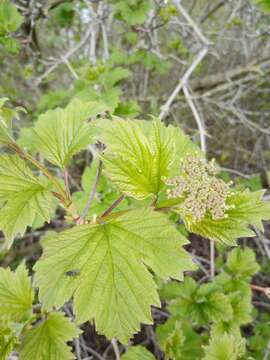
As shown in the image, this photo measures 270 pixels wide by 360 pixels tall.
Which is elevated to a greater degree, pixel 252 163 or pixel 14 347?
pixel 14 347

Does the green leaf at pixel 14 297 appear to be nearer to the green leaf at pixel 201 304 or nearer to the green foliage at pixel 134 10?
the green leaf at pixel 201 304

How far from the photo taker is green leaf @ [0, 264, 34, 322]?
176cm

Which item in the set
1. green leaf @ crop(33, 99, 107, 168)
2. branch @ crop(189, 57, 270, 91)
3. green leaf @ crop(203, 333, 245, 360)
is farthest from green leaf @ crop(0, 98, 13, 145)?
branch @ crop(189, 57, 270, 91)

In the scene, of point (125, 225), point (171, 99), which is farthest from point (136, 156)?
point (171, 99)

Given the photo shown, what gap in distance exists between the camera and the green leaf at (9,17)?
2.58m

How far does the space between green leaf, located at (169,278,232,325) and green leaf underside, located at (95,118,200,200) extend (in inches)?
39.5

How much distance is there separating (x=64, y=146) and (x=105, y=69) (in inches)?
53.9

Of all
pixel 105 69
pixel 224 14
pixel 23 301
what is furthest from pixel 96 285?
pixel 224 14

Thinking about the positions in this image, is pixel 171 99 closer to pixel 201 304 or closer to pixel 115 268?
pixel 201 304

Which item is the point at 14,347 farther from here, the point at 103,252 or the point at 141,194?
the point at 141,194

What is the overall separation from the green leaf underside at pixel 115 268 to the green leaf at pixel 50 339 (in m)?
0.46

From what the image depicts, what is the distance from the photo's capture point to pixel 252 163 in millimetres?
4316

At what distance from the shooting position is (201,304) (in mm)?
2207

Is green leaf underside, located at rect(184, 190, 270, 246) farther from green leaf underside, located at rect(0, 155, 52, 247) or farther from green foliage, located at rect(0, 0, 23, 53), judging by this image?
green foliage, located at rect(0, 0, 23, 53)
